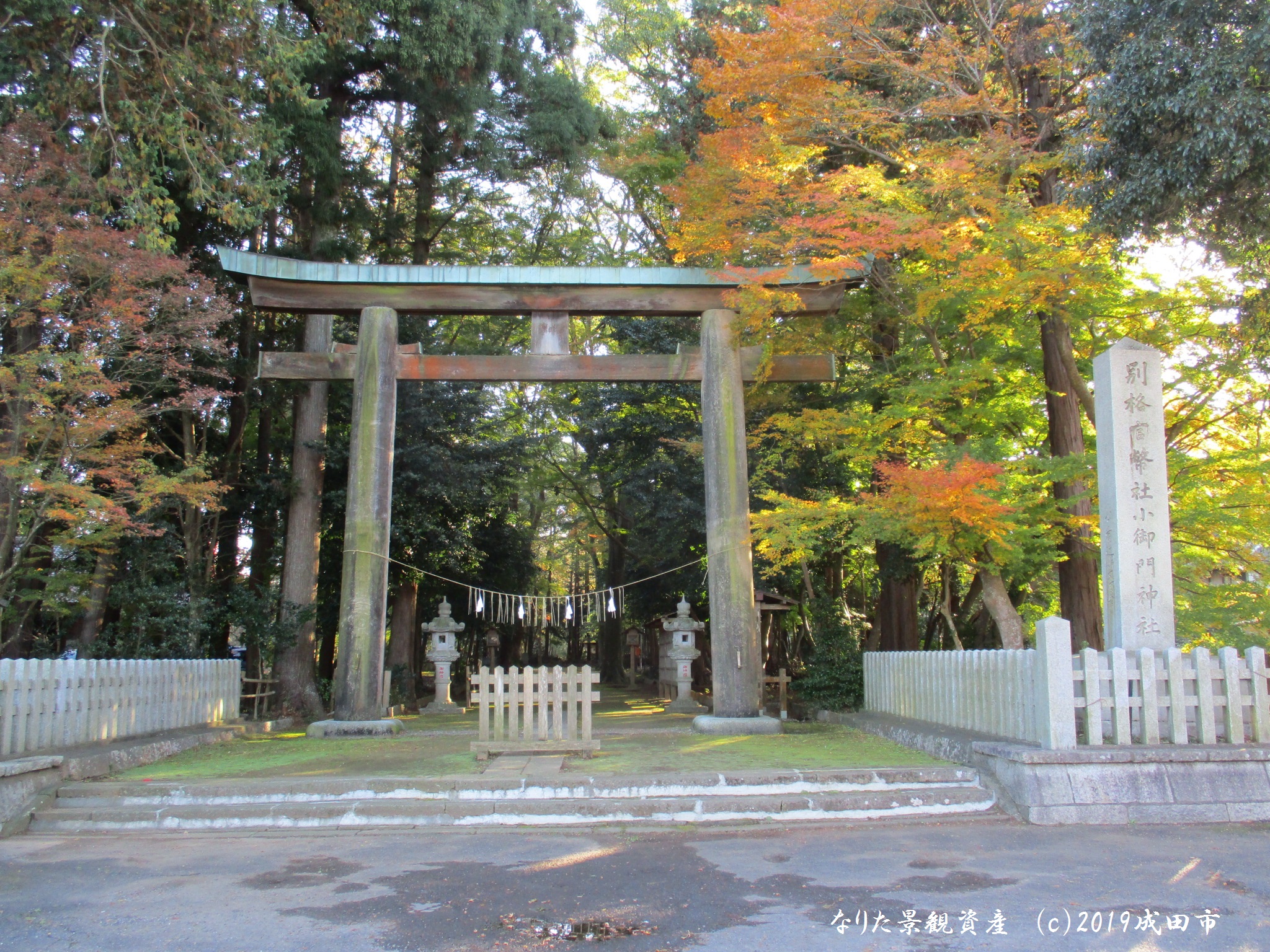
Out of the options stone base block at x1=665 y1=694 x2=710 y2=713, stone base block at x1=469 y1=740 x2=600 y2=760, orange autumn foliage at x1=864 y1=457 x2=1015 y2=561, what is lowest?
stone base block at x1=665 y1=694 x2=710 y2=713

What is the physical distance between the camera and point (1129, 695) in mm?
6715

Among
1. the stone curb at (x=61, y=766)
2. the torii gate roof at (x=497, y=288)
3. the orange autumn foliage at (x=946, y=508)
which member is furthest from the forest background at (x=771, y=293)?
the stone curb at (x=61, y=766)

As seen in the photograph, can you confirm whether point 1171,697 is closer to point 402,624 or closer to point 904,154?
point 904,154

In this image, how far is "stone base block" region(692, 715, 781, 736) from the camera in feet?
33.1

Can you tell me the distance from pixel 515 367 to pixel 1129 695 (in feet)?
25.7

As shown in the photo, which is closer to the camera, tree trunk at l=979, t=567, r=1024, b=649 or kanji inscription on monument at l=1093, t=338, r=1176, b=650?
kanji inscription on monument at l=1093, t=338, r=1176, b=650

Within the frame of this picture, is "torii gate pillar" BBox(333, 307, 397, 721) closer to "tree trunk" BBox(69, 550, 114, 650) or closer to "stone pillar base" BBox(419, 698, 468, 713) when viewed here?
"tree trunk" BBox(69, 550, 114, 650)

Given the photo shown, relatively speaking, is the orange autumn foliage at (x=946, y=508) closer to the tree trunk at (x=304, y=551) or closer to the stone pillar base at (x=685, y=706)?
the stone pillar base at (x=685, y=706)

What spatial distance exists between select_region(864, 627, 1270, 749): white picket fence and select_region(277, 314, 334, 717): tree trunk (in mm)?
11867

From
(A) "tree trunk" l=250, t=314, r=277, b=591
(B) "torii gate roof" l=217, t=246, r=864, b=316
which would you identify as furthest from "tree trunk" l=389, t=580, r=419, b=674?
(B) "torii gate roof" l=217, t=246, r=864, b=316

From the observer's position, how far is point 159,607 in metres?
13.1

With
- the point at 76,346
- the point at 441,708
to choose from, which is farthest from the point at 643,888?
the point at 441,708

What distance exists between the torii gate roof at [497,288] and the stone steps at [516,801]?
6.44m

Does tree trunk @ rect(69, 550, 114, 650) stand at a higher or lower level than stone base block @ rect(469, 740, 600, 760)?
higher
